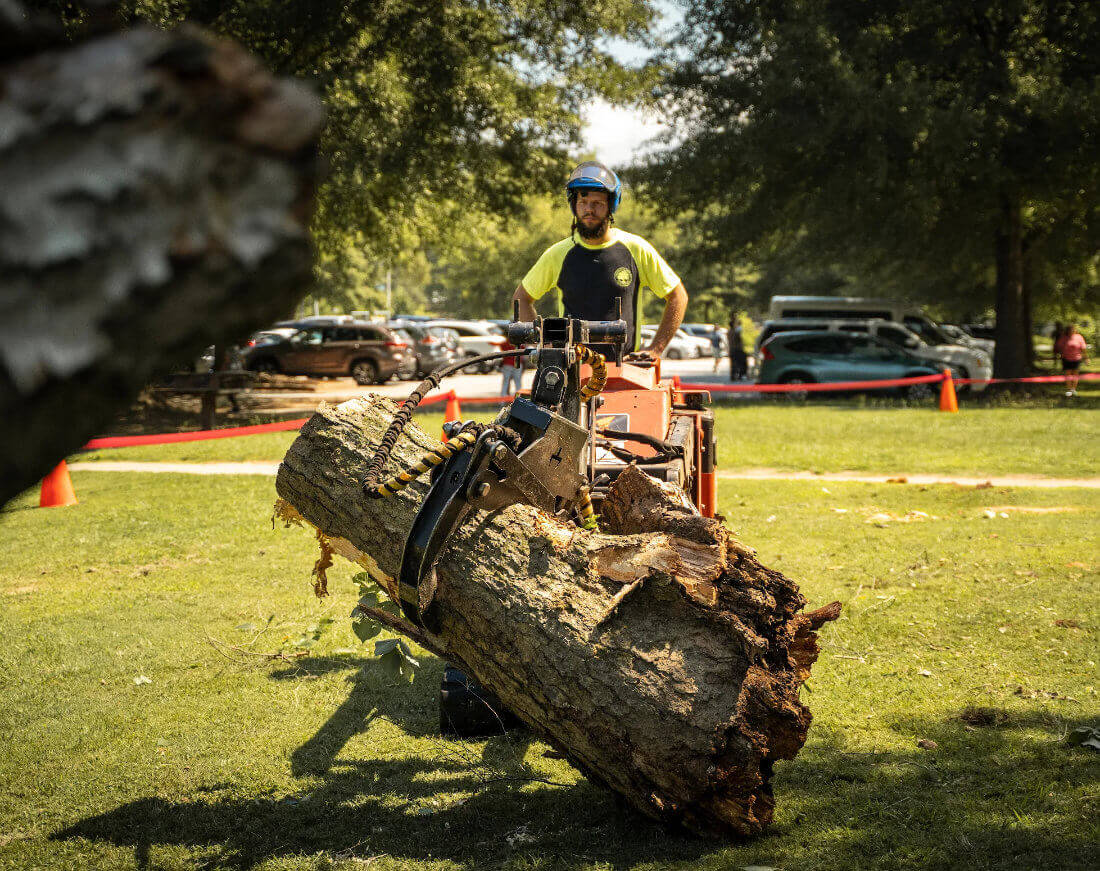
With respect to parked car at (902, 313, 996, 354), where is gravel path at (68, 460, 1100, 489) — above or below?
below

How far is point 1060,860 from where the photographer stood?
3.49m

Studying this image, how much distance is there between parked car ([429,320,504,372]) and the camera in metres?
39.0

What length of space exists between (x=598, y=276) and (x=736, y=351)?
29121mm

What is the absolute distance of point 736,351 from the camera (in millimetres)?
34719

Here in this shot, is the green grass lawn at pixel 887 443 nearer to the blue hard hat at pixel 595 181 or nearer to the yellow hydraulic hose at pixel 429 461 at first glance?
the blue hard hat at pixel 595 181

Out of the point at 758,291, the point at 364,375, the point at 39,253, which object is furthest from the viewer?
the point at 758,291

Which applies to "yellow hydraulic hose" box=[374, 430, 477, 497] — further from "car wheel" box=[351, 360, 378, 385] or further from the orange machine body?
"car wheel" box=[351, 360, 378, 385]

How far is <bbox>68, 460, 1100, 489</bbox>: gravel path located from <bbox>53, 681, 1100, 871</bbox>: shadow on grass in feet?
26.8

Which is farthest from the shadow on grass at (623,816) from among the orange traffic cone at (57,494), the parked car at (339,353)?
the parked car at (339,353)

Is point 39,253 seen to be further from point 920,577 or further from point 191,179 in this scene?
point 920,577

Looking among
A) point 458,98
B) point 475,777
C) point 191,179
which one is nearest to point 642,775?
point 475,777

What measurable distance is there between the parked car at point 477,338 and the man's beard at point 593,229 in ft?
101

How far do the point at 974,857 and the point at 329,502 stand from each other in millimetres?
2556

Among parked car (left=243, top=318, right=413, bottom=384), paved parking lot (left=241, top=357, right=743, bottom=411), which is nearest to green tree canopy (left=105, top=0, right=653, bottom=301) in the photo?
paved parking lot (left=241, top=357, right=743, bottom=411)
